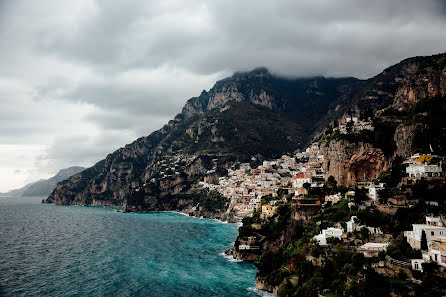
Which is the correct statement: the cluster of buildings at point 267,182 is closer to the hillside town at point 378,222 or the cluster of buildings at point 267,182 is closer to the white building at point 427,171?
the hillside town at point 378,222

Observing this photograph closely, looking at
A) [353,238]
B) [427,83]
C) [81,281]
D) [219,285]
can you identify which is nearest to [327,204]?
[353,238]

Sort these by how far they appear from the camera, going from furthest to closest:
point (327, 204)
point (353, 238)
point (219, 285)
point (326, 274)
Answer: point (327, 204), point (219, 285), point (353, 238), point (326, 274)

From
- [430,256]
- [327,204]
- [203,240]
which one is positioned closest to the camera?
[430,256]

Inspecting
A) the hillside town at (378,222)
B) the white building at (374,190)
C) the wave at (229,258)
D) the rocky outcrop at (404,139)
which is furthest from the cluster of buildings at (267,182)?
the white building at (374,190)

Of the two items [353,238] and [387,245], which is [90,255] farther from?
[387,245]

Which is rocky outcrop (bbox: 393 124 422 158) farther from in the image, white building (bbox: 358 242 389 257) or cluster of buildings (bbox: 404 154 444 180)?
white building (bbox: 358 242 389 257)

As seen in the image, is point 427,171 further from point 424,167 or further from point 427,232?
point 427,232

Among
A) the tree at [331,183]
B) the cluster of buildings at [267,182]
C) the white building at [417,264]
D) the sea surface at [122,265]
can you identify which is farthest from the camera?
the cluster of buildings at [267,182]
